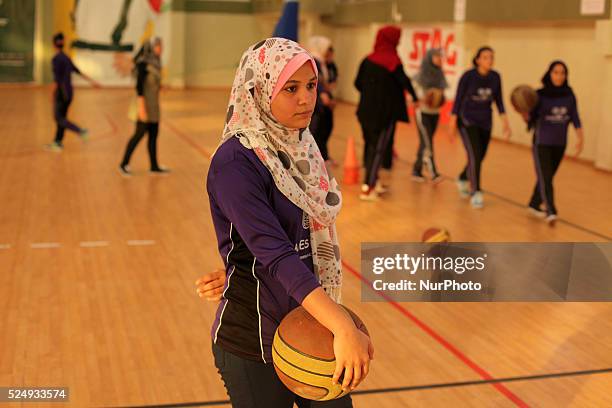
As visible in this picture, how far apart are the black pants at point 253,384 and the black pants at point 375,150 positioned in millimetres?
7089

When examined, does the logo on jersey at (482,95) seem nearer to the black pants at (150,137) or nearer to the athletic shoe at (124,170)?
the black pants at (150,137)

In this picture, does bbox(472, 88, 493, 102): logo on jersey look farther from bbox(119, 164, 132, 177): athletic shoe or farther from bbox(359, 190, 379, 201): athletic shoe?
bbox(119, 164, 132, 177): athletic shoe

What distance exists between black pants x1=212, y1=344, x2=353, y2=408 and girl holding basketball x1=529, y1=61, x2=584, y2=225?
21.8 feet

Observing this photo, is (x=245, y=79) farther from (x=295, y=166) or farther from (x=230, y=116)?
(x=295, y=166)

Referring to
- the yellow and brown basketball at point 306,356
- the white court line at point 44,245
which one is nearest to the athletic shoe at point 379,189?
the white court line at point 44,245

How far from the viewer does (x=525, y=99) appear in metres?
8.58

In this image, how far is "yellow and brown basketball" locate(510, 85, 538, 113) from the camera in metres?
8.53

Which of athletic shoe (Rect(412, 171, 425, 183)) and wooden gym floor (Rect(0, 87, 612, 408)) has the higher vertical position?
athletic shoe (Rect(412, 171, 425, 183))

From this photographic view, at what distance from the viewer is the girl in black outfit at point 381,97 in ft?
30.9

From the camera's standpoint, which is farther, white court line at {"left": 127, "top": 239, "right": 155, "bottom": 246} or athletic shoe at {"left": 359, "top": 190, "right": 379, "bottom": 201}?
athletic shoe at {"left": 359, "top": 190, "right": 379, "bottom": 201}

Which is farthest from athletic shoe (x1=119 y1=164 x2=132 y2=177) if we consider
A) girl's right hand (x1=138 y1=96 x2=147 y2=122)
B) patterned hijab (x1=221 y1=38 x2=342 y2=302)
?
patterned hijab (x1=221 y1=38 x2=342 y2=302)

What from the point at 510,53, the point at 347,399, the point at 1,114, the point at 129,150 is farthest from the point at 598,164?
the point at 1,114

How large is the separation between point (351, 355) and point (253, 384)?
1.66ft

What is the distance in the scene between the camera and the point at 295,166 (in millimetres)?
2342
